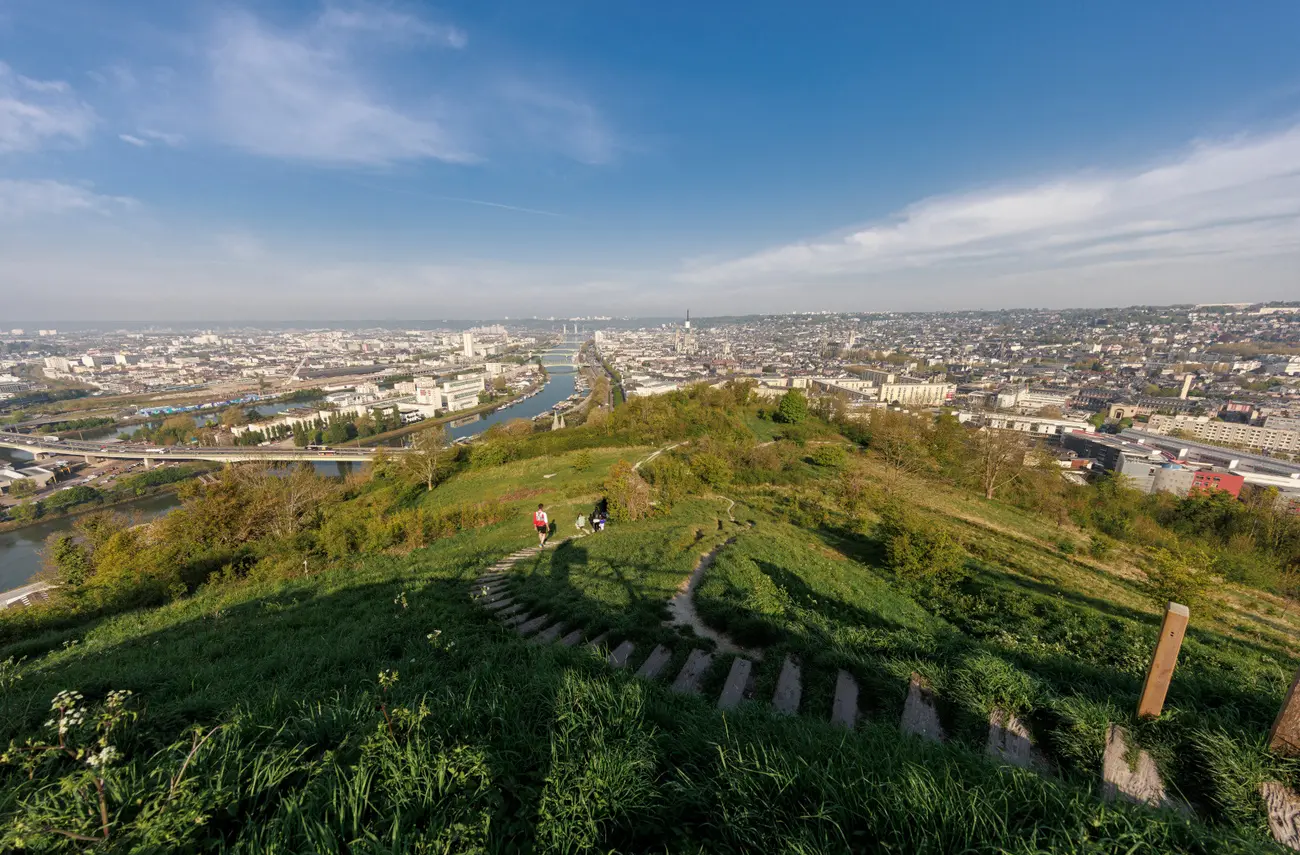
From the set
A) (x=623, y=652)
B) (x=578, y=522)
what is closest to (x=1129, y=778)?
(x=623, y=652)

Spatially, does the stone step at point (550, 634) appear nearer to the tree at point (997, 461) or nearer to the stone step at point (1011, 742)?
the stone step at point (1011, 742)

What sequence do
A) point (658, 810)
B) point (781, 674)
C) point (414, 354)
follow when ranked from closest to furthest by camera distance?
point (658, 810), point (781, 674), point (414, 354)

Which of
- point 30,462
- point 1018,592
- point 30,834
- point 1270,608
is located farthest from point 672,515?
point 30,462

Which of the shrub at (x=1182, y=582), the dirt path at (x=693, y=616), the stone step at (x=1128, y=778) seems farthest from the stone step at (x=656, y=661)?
the shrub at (x=1182, y=582)

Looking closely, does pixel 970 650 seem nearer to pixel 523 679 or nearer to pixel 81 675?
pixel 523 679

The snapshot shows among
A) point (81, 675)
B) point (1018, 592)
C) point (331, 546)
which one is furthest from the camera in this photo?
point (331, 546)

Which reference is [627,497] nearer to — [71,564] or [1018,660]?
[1018,660]
